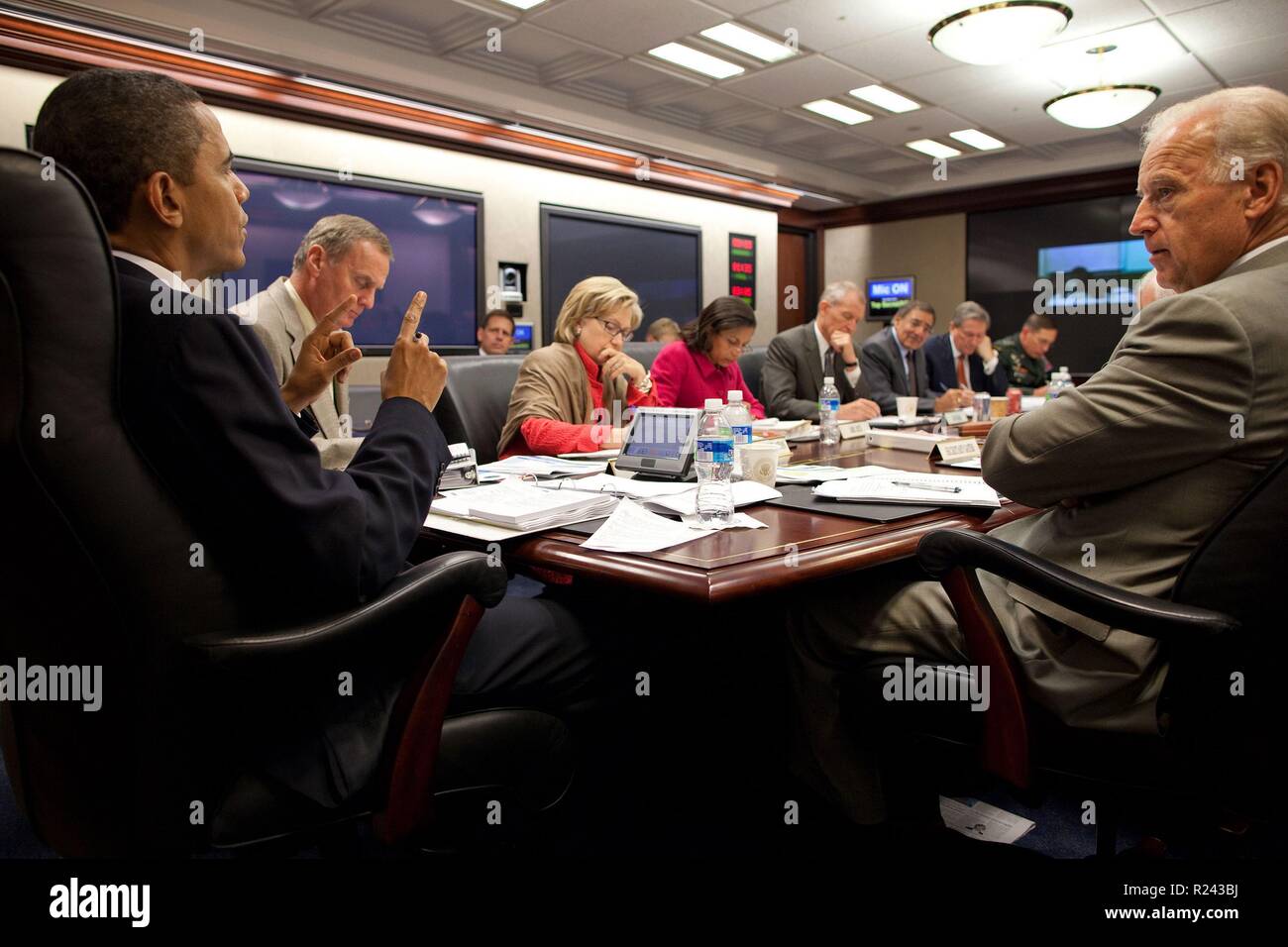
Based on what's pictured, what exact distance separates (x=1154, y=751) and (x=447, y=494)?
50.8 inches

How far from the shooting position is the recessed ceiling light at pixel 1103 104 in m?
5.09

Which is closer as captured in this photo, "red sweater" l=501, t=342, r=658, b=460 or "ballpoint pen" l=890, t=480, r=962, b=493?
"ballpoint pen" l=890, t=480, r=962, b=493

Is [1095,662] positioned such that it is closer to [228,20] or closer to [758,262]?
[228,20]

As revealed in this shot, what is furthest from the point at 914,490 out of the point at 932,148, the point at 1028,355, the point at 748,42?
the point at 932,148

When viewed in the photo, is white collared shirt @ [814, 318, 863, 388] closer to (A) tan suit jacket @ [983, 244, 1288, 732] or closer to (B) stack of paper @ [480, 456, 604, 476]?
(B) stack of paper @ [480, 456, 604, 476]

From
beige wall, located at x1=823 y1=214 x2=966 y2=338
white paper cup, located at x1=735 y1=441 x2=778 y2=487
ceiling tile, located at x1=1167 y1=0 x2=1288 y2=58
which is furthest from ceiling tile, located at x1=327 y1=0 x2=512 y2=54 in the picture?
beige wall, located at x1=823 y1=214 x2=966 y2=338

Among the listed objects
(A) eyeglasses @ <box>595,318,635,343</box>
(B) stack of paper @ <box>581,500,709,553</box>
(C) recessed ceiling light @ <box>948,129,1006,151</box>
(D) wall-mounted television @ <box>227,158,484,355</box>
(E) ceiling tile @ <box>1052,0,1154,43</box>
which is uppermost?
(C) recessed ceiling light @ <box>948,129,1006,151</box>

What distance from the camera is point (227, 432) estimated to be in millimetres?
938

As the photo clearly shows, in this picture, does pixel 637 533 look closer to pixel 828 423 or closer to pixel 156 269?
pixel 156 269

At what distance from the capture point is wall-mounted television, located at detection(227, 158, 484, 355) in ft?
16.1

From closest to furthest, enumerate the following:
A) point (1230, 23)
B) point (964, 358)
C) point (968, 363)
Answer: point (1230, 23), point (964, 358), point (968, 363)

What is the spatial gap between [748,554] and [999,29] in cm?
413

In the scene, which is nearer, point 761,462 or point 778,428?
point 761,462

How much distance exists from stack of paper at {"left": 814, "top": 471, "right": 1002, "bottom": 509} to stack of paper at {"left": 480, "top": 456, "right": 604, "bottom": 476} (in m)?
0.62
